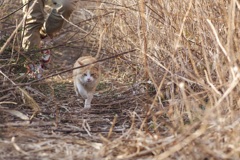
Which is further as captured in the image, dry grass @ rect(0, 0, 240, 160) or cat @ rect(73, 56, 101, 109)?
cat @ rect(73, 56, 101, 109)

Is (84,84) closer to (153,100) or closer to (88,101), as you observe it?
(88,101)

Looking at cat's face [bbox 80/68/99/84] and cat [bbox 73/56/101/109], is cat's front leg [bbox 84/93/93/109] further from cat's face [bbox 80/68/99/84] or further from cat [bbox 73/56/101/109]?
cat's face [bbox 80/68/99/84]

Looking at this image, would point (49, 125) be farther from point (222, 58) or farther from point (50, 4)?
point (50, 4)

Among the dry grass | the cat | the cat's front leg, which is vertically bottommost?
the cat's front leg

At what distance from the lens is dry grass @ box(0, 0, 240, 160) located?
111 inches

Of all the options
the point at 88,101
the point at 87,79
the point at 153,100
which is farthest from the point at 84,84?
the point at 153,100

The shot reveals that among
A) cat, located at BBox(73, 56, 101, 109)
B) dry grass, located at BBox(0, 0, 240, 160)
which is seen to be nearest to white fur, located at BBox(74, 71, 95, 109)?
cat, located at BBox(73, 56, 101, 109)

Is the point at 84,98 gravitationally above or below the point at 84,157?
below

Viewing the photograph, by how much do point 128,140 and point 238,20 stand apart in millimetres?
1113

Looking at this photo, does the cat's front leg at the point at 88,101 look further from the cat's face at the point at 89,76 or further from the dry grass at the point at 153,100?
the cat's face at the point at 89,76

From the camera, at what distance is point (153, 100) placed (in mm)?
3168

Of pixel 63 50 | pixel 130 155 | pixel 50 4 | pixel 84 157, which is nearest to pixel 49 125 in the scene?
pixel 84 157

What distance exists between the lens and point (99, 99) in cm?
521

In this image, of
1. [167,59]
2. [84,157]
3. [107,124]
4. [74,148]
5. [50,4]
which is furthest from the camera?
[50,4]
